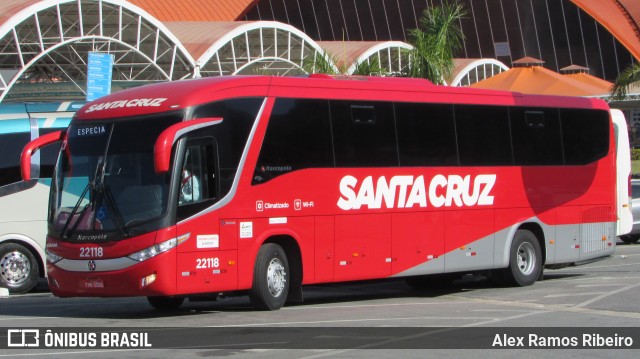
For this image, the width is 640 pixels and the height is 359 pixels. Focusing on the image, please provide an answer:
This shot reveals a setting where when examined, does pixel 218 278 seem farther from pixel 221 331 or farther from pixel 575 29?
pixel 575 29

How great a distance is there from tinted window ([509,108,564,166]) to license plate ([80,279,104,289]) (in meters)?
7.88

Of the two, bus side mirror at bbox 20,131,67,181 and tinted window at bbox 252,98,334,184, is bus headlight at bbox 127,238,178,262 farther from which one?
bus side mirror at bbox 20,131,67,181

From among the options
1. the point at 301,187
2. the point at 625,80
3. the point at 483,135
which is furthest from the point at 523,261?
the point at 625,80

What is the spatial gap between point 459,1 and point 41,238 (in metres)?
59.5

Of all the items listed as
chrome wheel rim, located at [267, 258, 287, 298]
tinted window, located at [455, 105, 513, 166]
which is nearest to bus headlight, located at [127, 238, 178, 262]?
chrome wheel rim, located at [267, 258, 287, 298]

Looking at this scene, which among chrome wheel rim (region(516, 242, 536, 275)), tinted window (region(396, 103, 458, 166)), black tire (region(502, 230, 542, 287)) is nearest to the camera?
tinted window (region(396, 103, 458, 166))

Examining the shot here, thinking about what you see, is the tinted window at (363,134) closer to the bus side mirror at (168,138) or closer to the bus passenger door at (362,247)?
the bus passenger door at (362,247)

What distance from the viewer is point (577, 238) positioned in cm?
2034

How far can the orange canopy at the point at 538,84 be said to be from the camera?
159ft

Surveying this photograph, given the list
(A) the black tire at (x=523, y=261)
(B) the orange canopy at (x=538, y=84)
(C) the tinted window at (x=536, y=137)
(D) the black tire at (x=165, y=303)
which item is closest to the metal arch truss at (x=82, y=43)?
(B) the orange canopy at (x=538, y=84)

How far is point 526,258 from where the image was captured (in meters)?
19.5

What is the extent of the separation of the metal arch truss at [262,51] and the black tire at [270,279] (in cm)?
2810

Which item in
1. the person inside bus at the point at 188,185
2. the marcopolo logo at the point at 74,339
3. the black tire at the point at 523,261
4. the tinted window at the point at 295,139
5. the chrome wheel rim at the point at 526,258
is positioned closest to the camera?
the marcopolo logo at the point at 74,339

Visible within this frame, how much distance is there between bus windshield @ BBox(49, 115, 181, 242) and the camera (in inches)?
561
